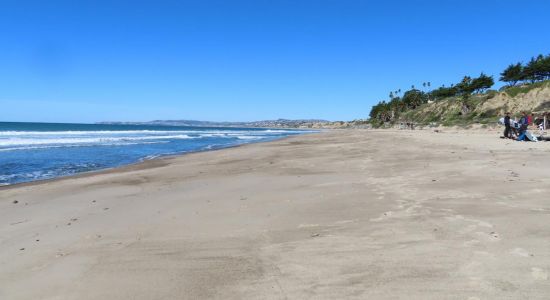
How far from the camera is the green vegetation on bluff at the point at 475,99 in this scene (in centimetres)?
5769

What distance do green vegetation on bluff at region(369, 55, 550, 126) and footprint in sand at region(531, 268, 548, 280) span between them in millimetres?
40141

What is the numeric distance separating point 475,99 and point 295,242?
71.9m

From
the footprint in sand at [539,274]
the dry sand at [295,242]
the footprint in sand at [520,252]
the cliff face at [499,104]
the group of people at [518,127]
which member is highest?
the cliff face at [499,104]

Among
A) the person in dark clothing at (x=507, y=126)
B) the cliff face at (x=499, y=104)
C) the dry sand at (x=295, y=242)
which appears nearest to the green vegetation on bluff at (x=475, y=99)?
the cliff face at (x=499, y=104)

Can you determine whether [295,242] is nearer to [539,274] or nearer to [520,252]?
[520,252]

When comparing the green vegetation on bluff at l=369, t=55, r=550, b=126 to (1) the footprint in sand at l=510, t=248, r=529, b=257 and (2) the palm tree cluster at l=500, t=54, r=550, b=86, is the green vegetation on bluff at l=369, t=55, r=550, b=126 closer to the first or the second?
(2) the palm tree cluster at l=500, t=54, r=550, b=86

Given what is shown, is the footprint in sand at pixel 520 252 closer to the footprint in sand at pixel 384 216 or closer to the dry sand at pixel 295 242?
the dry sand at pixel 295 242

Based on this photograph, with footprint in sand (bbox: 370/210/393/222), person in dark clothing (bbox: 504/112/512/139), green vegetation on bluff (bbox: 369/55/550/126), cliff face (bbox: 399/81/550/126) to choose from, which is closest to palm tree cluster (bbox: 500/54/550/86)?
green vegetation on bluff (bbox: 369/55/550/126)

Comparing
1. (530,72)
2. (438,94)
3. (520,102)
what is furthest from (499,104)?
(438,94)

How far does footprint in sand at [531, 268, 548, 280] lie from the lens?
336 centimetres

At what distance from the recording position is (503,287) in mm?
3223

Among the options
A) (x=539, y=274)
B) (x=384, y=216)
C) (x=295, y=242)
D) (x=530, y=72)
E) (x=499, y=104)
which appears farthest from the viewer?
(x=530, y=72)

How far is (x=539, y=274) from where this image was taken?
11.2ft

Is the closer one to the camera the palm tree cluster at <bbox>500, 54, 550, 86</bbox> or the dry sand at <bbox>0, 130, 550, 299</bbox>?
the dry sand at <bbox>0, 130, 550, 299</bbox>
